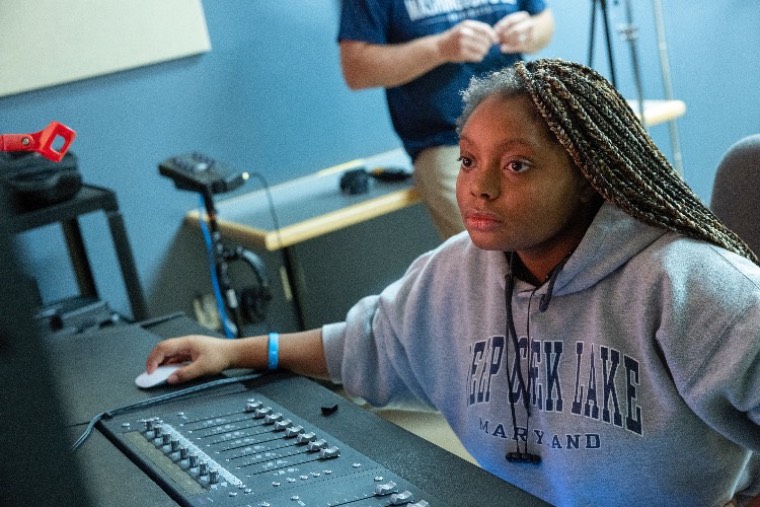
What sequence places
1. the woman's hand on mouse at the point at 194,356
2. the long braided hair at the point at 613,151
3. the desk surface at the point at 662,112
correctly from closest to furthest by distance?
the long braided hair at the point at 613,151
the woman's hand on mouse at the point at 194,356
the desk surface at the point at 662,112

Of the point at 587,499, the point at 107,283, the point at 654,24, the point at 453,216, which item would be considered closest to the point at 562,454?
the point at 587,499

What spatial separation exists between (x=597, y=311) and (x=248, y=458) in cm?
44

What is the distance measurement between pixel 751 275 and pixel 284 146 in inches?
95.1

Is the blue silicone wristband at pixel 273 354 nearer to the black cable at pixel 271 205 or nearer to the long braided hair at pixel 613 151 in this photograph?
the long braided hair at pixel 613 151

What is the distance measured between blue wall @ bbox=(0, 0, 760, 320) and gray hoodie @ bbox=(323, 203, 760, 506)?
76.3 inches

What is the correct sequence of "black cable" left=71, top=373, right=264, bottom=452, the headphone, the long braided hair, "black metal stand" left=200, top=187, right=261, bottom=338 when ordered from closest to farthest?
1. the long braided hair
2. "black cable" left=71, top=373, right=264, bottom=452
3. "black metal stand" left=200, top=187, right=261, bottom=338
4. the headphone

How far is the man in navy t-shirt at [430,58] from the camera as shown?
101 inches

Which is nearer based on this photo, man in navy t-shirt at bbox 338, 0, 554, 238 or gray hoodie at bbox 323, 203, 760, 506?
gray hoodie at bbox 323, 203, 760, 506

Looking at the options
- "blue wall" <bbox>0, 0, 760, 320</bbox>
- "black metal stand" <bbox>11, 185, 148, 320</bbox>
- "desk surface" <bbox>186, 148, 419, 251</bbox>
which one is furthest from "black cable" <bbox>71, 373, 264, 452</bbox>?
"blue wall" <bbox>0, 0, 760, 320</bbox>

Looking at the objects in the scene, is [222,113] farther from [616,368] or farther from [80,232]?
[616,368]

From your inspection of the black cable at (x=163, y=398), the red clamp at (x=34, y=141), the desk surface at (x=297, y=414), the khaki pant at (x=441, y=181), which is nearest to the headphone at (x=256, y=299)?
the khaki pant at (x=441, y=181)

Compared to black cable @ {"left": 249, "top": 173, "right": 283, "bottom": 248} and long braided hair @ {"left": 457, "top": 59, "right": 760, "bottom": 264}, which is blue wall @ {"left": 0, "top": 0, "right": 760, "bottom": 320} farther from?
long braided hair @ {"left": 457, "top": 59, "right": 760, "bottom": 264}

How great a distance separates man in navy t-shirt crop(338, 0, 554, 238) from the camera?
2.56m

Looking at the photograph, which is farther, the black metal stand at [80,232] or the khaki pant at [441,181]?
the khaki pant at [441,181]
